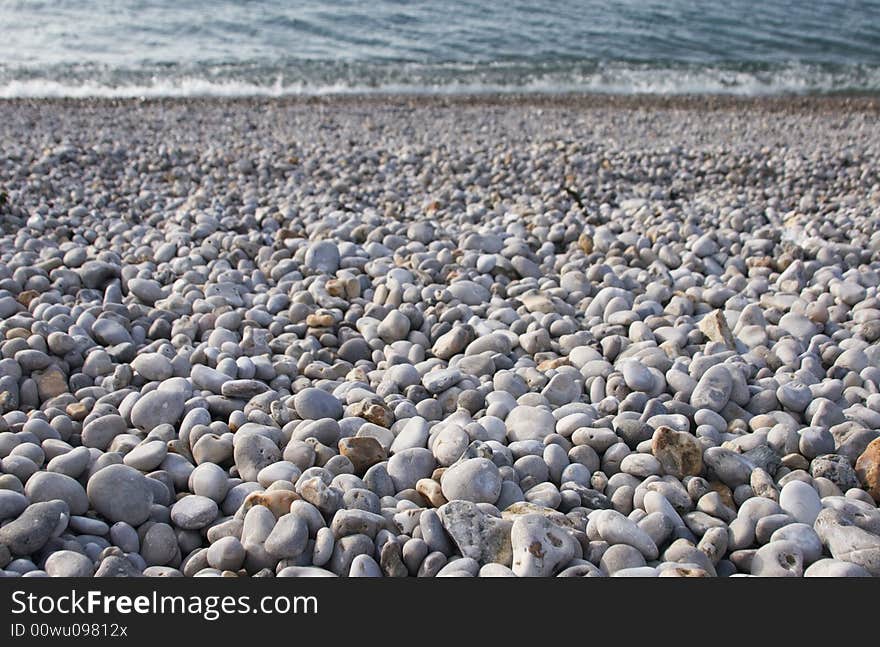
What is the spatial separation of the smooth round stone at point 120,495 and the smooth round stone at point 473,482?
77cm

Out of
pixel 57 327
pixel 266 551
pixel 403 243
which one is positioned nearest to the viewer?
pixel 266 551

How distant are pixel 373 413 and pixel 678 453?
924 millimetres

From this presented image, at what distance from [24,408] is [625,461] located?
1.98 m

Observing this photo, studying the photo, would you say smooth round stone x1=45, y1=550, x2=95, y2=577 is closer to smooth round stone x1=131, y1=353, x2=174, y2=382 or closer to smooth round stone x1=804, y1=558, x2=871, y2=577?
smooth round stone x1=131, y1=353, x2=174, y2=382

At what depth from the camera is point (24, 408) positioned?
2453mm

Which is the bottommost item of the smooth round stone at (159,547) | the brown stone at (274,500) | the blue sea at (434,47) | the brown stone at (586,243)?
the smooth round stone at (159,547)

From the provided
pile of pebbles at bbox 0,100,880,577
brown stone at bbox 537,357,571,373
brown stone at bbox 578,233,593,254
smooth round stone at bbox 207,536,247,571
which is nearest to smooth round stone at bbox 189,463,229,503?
pile of pebbles at bbox 0,100,880,577

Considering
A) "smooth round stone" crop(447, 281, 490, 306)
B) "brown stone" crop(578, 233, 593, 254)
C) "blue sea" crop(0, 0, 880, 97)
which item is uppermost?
"blue sea" crop(0, 0, 880, 97)

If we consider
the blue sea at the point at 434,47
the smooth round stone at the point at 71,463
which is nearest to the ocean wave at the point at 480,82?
the blue sea at the point at 434,47

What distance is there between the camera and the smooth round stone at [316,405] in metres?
2.31

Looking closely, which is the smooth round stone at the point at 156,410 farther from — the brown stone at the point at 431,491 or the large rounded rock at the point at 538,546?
the large rounded rock at the point at 538,546

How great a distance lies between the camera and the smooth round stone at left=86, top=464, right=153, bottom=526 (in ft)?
5.96

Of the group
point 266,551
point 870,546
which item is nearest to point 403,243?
point 266,551
